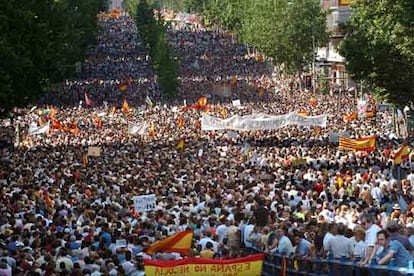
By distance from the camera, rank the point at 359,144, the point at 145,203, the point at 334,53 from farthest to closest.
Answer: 1. the point at 334,53
2. the point at 359,144
3. the point at 145,203

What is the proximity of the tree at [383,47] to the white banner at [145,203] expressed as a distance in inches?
835

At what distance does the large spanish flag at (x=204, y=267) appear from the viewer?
44.4ft

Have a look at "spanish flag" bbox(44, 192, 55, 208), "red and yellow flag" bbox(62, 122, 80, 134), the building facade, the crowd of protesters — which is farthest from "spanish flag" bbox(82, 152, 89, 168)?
the building facade

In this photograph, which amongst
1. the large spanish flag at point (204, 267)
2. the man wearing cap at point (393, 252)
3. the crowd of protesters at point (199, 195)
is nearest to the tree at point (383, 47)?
the crowd of protesters at point (199, 195)

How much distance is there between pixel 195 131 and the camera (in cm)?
4712

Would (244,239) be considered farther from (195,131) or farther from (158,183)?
(195,131)

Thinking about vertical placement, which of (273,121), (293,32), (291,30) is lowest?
(293,32)

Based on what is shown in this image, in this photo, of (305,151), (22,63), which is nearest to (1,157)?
(22,63)

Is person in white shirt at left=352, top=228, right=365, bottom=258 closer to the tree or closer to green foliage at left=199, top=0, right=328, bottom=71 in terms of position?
the tree

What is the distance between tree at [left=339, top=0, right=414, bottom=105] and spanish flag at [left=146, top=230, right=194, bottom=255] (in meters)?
24.7

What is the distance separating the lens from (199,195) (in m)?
23.5

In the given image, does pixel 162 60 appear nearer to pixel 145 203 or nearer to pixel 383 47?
pixel 383 47

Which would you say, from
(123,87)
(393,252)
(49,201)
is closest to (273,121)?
(49,201)

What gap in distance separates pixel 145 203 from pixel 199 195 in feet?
11.1
